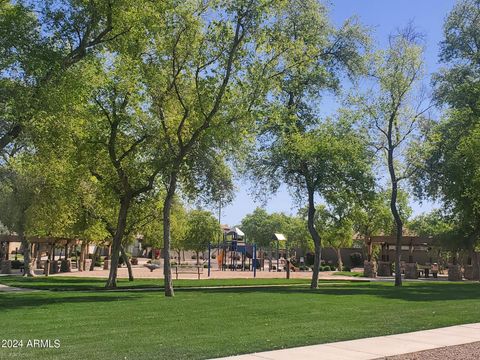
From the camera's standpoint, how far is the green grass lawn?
922 centimetres

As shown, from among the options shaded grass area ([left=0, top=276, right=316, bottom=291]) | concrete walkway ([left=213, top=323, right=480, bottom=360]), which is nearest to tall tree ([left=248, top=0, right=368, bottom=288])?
shaded grass area ([left=0, top=276, right=316, bottom=291])

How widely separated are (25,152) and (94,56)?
5.09 metres

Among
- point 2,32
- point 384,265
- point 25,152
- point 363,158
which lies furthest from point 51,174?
point 384,265

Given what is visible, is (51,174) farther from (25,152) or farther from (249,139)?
(249,139)

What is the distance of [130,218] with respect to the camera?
31.4 metres

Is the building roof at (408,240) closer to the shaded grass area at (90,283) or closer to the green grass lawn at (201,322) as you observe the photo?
the shaded grass area at (90,283)

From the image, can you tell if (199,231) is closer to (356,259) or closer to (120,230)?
(356,259)

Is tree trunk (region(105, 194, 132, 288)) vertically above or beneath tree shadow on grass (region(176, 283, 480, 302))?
above

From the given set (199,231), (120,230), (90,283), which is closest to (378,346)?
(120,230)

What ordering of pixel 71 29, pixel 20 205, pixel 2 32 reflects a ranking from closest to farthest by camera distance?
pixel 2 32 < pixel 71 29 < pixel 20 205

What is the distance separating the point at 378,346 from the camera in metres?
9.84

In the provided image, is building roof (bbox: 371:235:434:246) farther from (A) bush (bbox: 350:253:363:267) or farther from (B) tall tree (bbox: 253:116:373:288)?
(A) bush (bbox: 350:253:363:267)

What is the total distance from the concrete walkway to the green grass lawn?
418 mm

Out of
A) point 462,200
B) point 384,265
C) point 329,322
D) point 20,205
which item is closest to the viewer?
point 329,322
